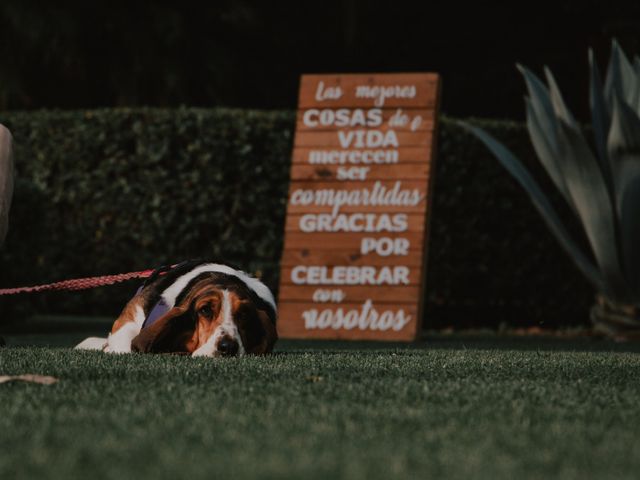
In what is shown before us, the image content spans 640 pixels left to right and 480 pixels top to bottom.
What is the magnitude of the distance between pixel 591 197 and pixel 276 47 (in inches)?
275

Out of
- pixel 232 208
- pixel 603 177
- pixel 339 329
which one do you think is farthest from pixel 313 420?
pixel 232 208

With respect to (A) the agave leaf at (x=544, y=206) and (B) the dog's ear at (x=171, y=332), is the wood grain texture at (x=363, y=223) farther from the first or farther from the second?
(B) the dog's ear at (x=171, y=332)

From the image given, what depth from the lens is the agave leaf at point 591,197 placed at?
24.1 ft

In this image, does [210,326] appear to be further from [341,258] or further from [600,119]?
[600,119]

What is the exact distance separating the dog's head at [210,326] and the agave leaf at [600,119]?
3635 mm

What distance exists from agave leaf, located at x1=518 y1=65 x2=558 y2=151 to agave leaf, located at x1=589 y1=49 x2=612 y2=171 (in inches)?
10.9

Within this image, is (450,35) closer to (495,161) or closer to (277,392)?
(495,161)

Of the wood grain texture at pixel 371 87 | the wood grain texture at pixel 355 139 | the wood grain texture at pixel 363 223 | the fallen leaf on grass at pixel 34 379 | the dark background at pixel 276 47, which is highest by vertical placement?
the dark background at pixel 276 47

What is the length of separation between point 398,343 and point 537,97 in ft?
6.13

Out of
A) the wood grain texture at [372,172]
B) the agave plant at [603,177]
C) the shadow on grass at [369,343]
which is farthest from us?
the wood grain texture at [372,172]

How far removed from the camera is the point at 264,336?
462 cm

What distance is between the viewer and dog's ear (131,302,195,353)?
447 centimetres

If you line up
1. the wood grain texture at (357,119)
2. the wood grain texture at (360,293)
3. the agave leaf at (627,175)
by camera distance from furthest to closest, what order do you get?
the wood grain texture at (357,119), the wood grain texture at (360,293), the agave leaf at (627,175)

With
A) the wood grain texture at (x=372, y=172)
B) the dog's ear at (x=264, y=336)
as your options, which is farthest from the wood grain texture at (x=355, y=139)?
the dog's ear at (x=264, y=336)
